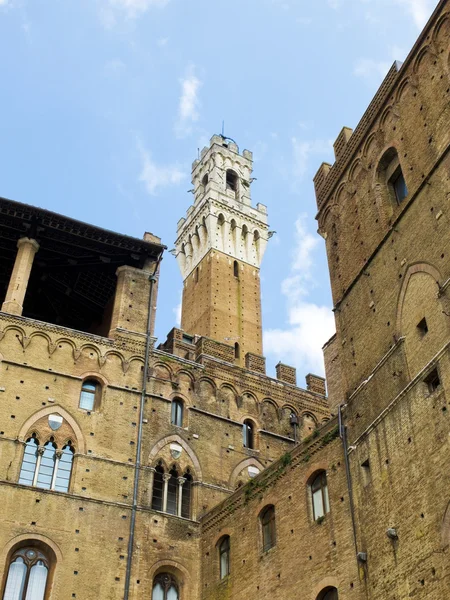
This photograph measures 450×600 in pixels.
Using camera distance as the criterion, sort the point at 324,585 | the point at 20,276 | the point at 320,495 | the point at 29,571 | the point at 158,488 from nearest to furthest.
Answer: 1. the point at 324,585
2. the point at 320,495
3. the point at 29,571
4. the point at 158,488
5. the point at 20,276

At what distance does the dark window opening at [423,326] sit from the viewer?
16534 mm

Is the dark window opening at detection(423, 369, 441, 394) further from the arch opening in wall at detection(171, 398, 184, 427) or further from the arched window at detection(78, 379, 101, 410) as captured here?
the arched window at detection(78, 379, 101, 410)

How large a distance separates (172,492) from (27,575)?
5104 millimetres

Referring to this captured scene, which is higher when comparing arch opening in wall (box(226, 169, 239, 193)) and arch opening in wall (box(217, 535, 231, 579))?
arch opening in wall (box(226, 169, 239, 193))

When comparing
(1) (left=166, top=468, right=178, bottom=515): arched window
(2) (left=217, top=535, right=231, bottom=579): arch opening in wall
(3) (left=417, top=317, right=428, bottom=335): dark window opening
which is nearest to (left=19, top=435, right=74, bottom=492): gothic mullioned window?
Result: (1) (left=166, top=468, right=178, bottom=515): arched window

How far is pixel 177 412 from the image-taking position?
2478 cm

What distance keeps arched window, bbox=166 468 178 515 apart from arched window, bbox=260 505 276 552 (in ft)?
12.6

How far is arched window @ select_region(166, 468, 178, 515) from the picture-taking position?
892 inches

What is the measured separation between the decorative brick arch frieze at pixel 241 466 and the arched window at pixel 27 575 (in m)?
6.51

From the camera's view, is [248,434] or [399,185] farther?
[248,434]

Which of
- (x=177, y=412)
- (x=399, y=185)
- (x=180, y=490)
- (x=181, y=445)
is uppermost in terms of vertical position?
(x=399, y=185)

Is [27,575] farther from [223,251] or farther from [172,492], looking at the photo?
[223,251]

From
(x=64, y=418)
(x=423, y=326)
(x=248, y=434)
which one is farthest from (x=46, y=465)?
(x=423, y=326)

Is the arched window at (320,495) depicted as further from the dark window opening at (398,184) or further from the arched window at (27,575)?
the dark window opening at (398,184)
